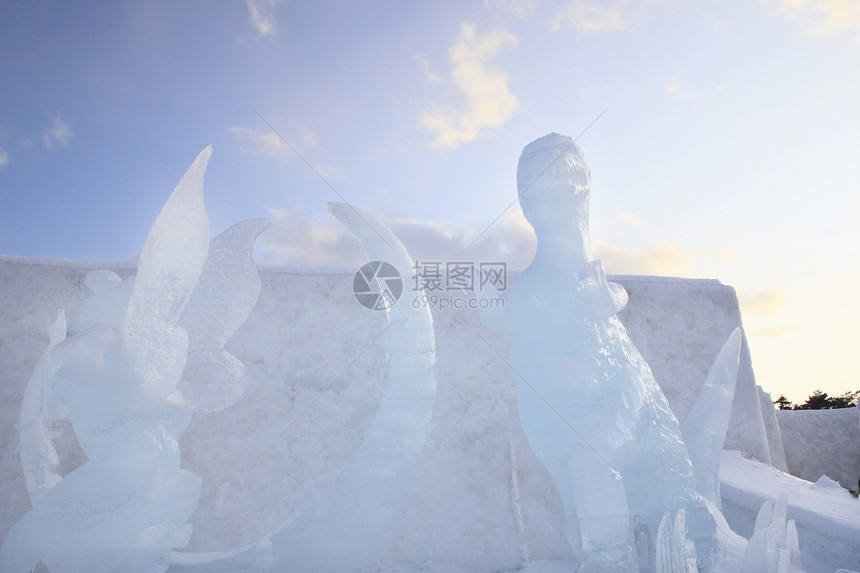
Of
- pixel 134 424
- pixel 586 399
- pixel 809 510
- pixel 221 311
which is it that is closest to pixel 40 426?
pixel 134 424

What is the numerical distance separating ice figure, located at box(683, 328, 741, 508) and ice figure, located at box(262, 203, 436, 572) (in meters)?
1.34

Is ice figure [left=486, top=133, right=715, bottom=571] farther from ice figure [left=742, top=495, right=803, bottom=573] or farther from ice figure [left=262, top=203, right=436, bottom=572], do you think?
ice figure [left=262, top=203, right=436, bottom=572]

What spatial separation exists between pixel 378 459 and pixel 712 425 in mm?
1644

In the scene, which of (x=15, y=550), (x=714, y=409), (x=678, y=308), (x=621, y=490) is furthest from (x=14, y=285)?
(x=678, y=308)

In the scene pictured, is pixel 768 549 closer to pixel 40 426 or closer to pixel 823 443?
pixel 40 426

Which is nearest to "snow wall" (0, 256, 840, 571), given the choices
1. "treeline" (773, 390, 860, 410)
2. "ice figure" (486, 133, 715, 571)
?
"ice figure" (486, 133, 715, 571)

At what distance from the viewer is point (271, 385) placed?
4262 mm

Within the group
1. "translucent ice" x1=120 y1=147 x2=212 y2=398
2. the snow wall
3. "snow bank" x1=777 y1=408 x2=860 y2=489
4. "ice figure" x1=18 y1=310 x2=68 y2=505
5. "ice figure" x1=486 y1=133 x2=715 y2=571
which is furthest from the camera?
"snow bank" x1=777 y1=408 x2=860 y2=489

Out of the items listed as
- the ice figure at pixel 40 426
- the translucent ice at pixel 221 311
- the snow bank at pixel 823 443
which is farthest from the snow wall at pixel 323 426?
the snow bank at pixel 823 443

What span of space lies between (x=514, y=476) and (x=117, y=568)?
3.29 meters

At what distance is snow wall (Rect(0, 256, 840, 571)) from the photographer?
156 inches

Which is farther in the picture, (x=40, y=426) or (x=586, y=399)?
(x=40, y=426)

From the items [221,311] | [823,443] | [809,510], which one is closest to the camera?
[221,311]

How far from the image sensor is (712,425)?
8.05 ft
